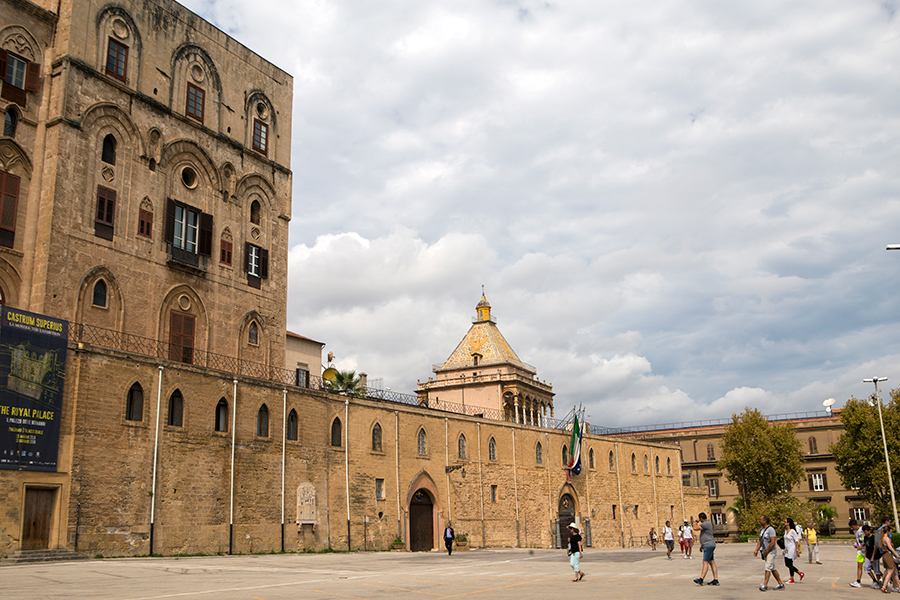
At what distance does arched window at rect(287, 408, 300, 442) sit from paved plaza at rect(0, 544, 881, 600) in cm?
767

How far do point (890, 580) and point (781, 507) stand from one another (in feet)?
137

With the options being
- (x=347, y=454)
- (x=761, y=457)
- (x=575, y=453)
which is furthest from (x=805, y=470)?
(x=347, y=454)

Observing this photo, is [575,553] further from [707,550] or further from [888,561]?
[888,561]

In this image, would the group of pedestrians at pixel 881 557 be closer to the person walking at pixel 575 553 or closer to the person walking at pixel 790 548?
the person walking at pixel 790 548

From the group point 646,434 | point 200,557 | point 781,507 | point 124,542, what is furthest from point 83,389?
point 646,434

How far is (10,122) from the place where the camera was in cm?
2670

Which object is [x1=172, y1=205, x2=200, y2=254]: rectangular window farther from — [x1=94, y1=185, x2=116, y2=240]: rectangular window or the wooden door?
the wooden door

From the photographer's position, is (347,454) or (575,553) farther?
(347,454)

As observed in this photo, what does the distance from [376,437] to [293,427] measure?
5113 millimetres

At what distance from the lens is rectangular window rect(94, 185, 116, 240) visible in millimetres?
28156

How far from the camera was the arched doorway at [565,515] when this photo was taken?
150 ft

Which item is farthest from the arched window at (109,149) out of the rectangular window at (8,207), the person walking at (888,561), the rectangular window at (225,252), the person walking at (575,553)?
the person walking at (888,561)

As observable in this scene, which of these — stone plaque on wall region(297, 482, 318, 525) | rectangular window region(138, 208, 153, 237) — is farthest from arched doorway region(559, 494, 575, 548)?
rectangular window region(138, 208, 153, 237)

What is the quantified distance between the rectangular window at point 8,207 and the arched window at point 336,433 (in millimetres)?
14577
